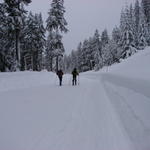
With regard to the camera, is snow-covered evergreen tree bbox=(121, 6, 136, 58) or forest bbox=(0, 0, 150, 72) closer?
forest bbox=(0, 0, 150, 72)

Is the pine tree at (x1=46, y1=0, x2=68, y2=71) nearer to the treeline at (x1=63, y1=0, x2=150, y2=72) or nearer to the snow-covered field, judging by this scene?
the treeline at (x1=63, y1=0, x2=150, y2=72)

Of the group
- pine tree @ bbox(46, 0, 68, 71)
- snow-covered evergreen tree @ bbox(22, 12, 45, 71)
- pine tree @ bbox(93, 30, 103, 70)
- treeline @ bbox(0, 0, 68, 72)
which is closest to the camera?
treeline @ bbox(0, 0, 68, 72)

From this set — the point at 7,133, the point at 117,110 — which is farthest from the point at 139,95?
the point at 7,133

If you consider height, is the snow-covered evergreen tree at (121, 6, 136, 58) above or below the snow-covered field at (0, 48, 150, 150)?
above

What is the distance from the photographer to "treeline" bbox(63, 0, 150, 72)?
41987 mm

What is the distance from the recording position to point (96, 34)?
218ft

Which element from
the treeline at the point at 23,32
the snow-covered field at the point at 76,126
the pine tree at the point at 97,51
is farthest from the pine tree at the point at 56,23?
the pine tree at the point at 97,51

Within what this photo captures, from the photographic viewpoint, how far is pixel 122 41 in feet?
141

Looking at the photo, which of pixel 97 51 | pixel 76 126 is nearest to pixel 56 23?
pixel 76 126

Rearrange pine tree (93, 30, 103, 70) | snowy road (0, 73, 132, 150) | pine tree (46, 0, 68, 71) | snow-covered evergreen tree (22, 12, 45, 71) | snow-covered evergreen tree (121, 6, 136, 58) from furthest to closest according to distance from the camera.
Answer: pine tree (93, 30, 103, 70) < snow-covered evergreen tree (22, 12, 45, 71) < snow-covered evergreen tree (121, 6, 136, 58) < pine tree (46, 0, 68, 71) < snowy road (0, 73, 132, 150)

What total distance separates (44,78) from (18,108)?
14476 millimetres

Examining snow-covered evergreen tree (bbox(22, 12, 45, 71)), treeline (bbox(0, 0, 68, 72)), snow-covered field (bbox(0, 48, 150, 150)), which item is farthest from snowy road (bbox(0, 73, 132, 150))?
snow-covered evergreen tree (bbox(22, 12, 45, 71))

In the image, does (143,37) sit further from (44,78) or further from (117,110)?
(117,110)

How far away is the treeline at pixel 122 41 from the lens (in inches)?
1653
